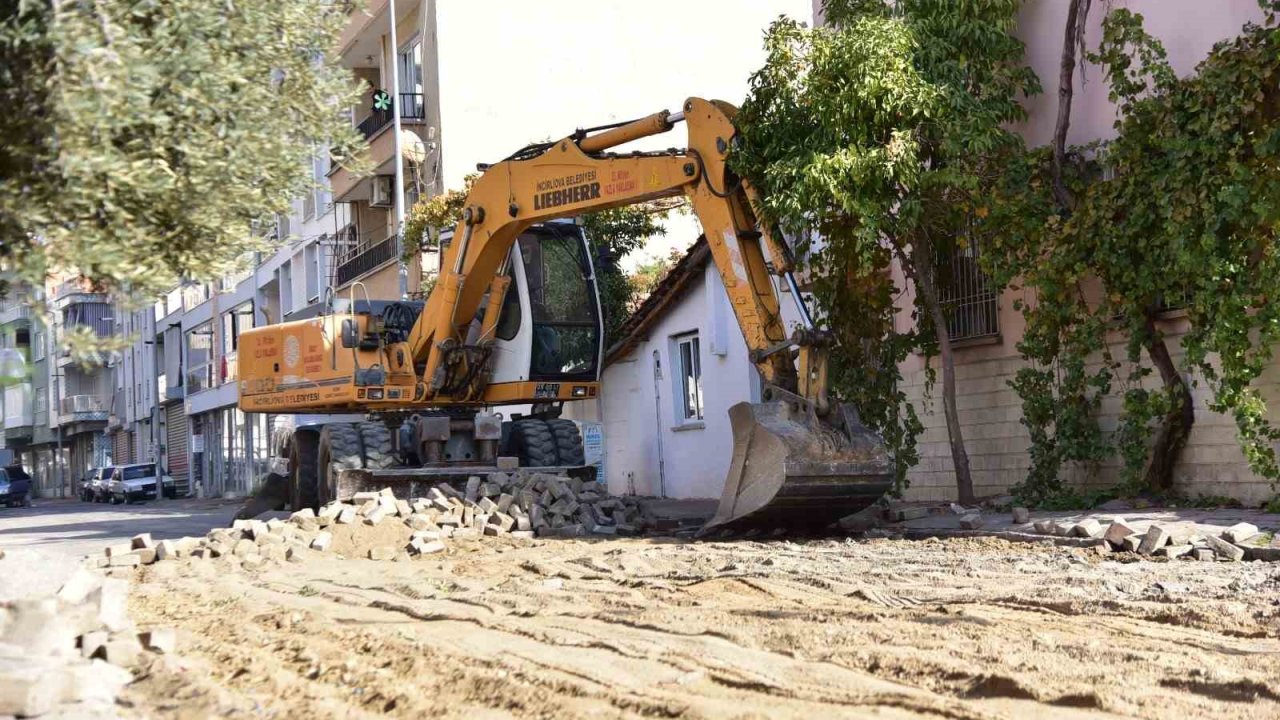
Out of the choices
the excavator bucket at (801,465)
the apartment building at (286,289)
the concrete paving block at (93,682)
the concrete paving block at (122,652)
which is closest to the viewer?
the concrete paving block at (93,682)

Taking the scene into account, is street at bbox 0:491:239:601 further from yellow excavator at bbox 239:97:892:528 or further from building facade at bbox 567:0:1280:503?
building facade at bbox 567:0:1280:503

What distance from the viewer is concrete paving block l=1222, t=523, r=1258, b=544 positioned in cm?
1137

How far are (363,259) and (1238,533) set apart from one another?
3081 centimetres

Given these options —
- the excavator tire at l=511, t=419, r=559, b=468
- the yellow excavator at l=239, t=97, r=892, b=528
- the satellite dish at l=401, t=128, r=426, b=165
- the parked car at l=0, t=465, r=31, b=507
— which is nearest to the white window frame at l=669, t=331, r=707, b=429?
the yellow excavator at l=239, t=97, r=892, b=528

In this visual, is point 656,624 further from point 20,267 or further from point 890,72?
point 890,72

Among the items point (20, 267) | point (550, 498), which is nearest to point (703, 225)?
point (550, 498)

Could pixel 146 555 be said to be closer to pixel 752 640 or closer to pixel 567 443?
pixel 567 443

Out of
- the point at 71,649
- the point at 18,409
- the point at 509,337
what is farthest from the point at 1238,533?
the point at 18,409

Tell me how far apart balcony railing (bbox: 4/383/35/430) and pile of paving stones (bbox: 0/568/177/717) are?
8150 centimetres

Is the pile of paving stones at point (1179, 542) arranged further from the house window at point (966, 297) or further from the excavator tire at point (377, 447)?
the excavator tire at point (377, 447)

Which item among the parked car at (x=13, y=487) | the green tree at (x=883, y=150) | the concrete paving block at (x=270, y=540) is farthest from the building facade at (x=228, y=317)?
the parked car at (x=13, y=487)

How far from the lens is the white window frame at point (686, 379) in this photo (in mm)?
23984

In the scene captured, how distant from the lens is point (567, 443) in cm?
1970

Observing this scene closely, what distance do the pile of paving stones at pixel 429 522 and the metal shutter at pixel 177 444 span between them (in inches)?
1683
